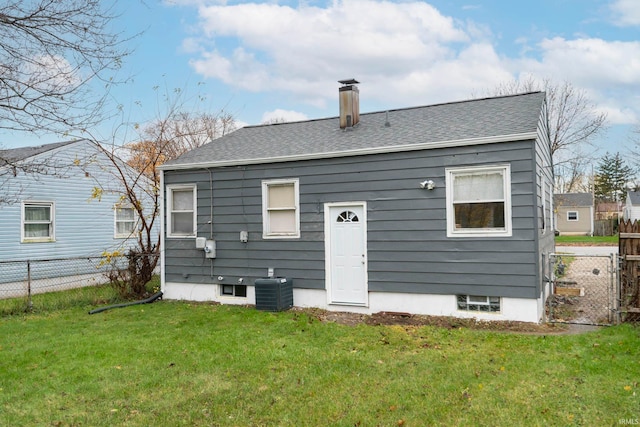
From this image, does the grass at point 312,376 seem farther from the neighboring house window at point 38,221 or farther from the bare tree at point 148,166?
the neighboring house window at point 38,221

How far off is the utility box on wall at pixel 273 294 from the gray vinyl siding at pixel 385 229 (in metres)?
0.37

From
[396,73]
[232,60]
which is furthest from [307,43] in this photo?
[396,73]

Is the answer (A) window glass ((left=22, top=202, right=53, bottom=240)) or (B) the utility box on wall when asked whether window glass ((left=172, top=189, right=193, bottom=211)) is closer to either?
(B) the utility box on wall

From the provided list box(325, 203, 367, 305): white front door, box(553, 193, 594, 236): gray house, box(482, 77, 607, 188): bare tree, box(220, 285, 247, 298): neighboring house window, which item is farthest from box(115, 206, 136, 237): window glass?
box(553, 193, 594, 236): gray house

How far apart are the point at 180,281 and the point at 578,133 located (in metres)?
21.8

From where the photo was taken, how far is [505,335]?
668 centimetres

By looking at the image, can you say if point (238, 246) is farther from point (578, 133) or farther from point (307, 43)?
point (578, 133)

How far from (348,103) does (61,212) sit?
9.71 metres

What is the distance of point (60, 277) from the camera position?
546 inches

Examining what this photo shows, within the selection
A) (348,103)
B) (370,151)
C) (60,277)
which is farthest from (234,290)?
(60,277)

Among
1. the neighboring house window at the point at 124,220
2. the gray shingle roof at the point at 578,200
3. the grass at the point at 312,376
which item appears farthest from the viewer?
the gray shingle roof at the point at 578,200

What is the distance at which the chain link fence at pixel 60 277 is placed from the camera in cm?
1074

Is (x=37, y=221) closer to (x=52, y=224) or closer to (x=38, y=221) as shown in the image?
(x=38, y=221)

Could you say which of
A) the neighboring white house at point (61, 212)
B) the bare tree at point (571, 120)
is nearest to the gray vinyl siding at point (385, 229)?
the neighboring white house at point (61, 212)
